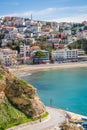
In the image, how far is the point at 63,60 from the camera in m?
88.6

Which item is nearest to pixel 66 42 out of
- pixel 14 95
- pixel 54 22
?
pixel 54 22

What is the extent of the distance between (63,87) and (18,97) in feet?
84.9

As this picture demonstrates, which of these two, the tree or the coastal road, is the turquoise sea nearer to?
the coastal road

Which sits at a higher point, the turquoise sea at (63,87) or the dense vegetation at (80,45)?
the dense vegetation at (80,45)

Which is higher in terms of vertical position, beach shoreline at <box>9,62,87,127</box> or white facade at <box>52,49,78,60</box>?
white facade at <box>52,49,78,60</box>

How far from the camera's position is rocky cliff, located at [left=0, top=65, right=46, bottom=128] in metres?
A: 26.6

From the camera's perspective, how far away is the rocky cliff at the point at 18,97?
26.6 m

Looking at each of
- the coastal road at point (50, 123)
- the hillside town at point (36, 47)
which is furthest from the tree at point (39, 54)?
the coastal road at point (50, 123)

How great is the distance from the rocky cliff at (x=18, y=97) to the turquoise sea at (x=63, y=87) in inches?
326

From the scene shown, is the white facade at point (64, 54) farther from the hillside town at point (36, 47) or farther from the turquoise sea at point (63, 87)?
the turquoise sea at point (63, 87)

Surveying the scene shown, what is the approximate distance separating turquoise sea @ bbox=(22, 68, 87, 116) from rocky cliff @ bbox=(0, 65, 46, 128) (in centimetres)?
828

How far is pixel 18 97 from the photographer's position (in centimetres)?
2702

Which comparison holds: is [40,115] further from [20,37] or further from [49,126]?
[20,37]

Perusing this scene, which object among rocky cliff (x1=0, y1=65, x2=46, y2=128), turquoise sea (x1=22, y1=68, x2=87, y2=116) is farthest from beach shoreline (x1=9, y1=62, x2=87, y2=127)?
rocky cliff (x1=0, y1=65, x2=46, y2=128)
